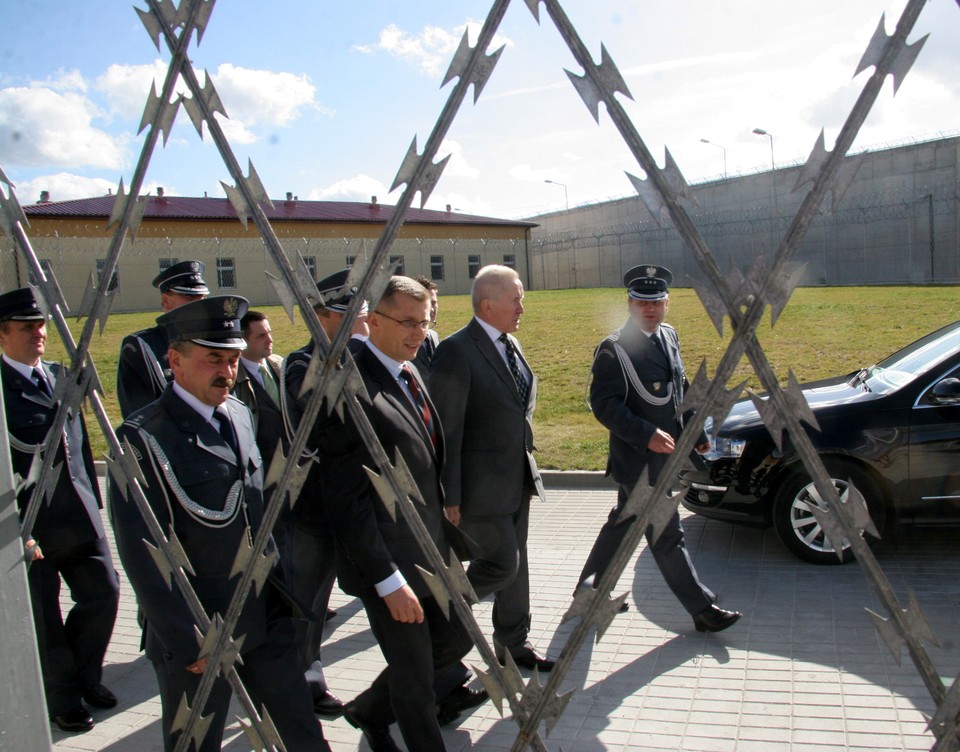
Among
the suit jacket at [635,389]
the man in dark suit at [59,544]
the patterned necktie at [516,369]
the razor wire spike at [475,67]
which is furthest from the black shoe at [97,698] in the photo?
the razor wire spike at [475,67]

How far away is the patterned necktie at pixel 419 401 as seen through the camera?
3.10 metres

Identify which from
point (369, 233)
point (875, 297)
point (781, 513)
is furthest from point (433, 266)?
point (781, 513)

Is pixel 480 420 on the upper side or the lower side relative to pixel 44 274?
lower

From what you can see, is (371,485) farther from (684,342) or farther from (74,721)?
(684,342)

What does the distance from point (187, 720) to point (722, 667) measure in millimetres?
2567

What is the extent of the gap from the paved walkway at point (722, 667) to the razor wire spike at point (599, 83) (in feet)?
7.41

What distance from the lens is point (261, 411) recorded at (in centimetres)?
415

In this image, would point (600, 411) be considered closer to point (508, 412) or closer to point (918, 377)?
point (508, 412)

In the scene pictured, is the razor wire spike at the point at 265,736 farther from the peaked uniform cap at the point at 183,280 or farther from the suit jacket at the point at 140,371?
the peaked uniform cap at the point at 183,280

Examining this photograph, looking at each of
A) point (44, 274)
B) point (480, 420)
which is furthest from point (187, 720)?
point (480, 420)

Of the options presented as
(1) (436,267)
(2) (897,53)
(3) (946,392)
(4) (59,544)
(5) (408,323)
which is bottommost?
(4) (59,544)

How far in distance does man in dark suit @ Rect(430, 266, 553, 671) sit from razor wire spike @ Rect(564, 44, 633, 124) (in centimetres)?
217

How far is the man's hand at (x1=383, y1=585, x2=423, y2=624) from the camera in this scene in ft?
9.02

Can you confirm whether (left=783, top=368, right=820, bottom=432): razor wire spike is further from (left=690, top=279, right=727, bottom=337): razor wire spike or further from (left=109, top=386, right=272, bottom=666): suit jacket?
(left=109, top=386, right=272, bottom=666): suit jacket
